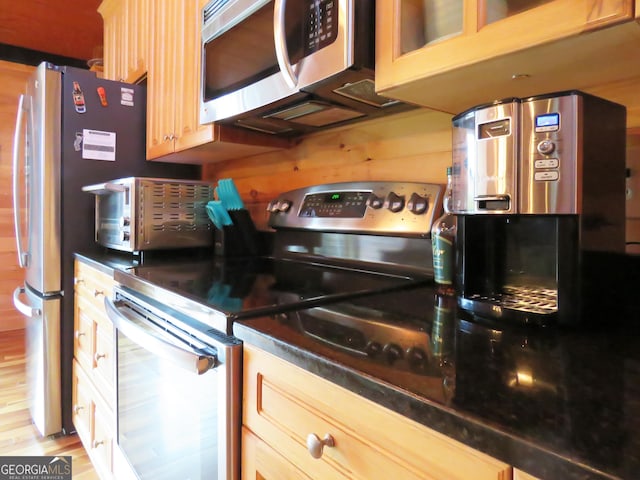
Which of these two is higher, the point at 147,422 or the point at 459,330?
the point at 459,330

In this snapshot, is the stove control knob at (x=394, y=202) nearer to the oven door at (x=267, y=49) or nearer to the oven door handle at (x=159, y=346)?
the oven door at (x=267, y=49)

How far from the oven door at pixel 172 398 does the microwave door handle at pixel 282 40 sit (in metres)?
0.65

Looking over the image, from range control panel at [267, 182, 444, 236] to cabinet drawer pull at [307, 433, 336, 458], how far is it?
67 centimetres

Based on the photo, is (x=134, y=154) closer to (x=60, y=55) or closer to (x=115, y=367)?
(x=115, y=367)

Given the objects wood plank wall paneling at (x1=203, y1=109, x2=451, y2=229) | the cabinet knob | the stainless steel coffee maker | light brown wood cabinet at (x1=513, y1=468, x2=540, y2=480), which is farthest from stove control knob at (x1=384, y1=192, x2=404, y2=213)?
the cabinet knob

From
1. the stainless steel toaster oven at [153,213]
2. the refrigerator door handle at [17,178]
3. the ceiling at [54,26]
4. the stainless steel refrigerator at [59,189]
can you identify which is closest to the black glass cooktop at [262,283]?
the stainless steel toaster oven at [153,213]

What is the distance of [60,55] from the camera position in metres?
3.61

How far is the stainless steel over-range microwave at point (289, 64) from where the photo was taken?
0.94 metres

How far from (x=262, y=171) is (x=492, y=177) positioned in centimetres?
134

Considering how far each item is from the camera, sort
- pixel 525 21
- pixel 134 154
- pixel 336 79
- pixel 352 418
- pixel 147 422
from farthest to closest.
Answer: pixel 134 154, pixel 147 422, pixel 336 79, pixel 525 21, pixel 352 418

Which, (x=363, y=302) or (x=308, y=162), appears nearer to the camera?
(x=363, y=302)

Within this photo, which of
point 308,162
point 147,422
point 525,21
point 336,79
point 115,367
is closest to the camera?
point 525,21

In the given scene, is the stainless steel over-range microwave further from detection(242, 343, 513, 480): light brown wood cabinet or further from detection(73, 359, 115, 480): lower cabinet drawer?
detection(73, 359, 115, 480): lower cabinet drawer

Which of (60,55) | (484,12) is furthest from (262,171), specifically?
(60,55)
